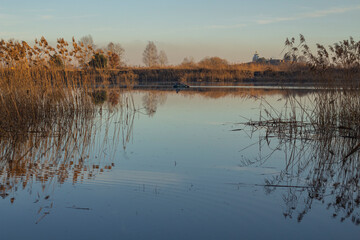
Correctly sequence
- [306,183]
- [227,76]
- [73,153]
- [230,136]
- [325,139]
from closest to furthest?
1. [306,183]
2. [73,153]
3. [325,139]
4. [230,136]
5. [227,76]

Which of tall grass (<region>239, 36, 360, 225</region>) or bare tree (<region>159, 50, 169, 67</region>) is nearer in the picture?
tall grass (<region>239, 36, 360, 225</region>)

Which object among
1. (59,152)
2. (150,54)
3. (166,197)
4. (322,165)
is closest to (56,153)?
(59,152)

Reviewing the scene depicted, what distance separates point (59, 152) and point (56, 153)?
0.07m

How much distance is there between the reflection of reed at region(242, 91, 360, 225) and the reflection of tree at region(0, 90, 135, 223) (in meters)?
2.03

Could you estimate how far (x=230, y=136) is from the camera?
635 cm

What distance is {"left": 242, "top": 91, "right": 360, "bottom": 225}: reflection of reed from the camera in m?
3.06

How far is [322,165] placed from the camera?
4324mm

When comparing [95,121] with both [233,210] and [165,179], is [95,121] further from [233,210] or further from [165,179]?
[233,210]

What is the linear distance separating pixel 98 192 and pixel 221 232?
129 cm

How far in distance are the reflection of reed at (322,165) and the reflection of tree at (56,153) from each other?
2.03 m

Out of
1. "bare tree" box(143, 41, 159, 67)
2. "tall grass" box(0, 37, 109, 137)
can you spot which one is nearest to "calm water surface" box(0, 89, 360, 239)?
"tall grass" box(0, 37, 109, 137)

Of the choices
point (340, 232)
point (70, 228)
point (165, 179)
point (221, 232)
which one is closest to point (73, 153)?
point (165, 179)

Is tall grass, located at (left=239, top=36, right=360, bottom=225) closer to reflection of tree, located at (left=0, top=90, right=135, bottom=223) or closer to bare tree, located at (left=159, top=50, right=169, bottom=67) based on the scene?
reflection of tree, located at (left=0, top=90, right=135, bottom=223)

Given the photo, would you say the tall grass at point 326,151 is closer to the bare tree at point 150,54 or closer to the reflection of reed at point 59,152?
the reflection of reed at point 59,152
